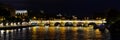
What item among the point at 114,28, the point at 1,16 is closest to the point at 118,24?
the point at 114,28

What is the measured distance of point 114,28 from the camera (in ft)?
233

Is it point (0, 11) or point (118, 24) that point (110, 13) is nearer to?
point (0, 11)

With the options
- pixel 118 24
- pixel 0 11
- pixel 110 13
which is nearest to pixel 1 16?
pixel 0 11

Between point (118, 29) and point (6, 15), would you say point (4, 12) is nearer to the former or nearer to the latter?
point (6, 15)

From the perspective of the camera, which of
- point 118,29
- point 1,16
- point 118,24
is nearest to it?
point 118,29

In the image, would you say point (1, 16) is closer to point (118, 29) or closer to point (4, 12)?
point (4, 12)

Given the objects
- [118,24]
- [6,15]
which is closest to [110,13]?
[6,15]

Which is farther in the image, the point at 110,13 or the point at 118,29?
the point at 110,13

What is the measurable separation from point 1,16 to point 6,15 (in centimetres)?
804

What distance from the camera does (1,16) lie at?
147875 millimetres

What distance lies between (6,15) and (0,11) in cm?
525

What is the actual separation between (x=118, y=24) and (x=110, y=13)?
78.9 metres

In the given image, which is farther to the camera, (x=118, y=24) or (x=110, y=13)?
(x=110, y=13)

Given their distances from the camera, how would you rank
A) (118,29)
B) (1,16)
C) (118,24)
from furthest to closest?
(1,16)
(118,24)
(118,29)
